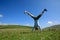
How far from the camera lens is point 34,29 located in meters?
19.7

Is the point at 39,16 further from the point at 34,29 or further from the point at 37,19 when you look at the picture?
the point at 34,29

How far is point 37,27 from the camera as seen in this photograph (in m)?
18.9

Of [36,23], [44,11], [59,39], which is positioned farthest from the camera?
[36,23]

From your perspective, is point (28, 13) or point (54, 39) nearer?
point (54, 39)

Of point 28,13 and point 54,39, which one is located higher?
point 28,13

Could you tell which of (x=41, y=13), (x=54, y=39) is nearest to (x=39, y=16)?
(x=41, y=13)

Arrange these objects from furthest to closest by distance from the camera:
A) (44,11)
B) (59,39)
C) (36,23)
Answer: (36,23), (44,11), (59,39)

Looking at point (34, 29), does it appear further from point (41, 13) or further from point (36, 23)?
point (41, 13)

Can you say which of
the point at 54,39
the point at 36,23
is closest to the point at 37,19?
the point at 36,23

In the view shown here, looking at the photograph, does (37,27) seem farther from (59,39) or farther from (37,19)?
(59,39)

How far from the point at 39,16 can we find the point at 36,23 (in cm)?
115

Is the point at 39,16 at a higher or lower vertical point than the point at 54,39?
higher

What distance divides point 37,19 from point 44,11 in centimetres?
158

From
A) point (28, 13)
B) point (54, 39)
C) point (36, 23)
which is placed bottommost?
point (54, 39)
